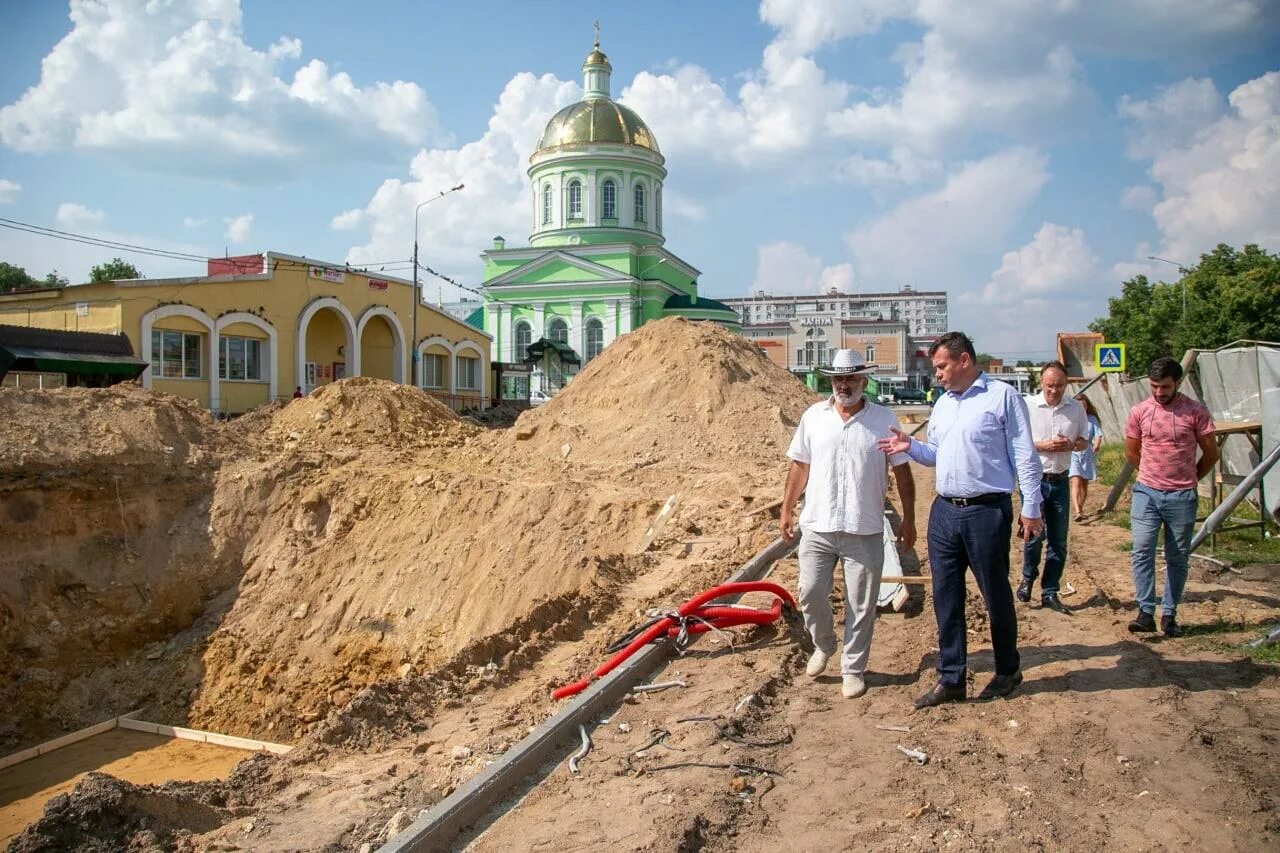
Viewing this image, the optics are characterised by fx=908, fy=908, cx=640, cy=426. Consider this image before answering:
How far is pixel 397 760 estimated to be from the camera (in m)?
5.21

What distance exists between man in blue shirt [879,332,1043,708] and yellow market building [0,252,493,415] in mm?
25865

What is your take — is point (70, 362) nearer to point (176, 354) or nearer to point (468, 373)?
point (176, 354)

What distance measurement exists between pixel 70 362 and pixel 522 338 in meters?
32.6

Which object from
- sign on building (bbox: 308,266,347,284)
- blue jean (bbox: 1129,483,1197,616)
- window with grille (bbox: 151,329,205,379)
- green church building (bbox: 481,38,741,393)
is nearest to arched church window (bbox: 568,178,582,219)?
green church building (bbox: 481,38,741,393)

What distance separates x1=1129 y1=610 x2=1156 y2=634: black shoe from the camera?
6184mm

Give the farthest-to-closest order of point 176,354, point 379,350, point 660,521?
point 379,350 → point 176,354 → point 660,521

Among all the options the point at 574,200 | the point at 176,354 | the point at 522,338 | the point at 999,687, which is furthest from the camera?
the point at 574,200

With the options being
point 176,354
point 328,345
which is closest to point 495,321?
point 328,345

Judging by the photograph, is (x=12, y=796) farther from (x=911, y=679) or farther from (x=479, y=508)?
(x=911, y=679)

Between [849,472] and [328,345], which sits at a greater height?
[328,345]

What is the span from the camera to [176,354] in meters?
27.3

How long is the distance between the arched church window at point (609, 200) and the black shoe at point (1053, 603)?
4941 centimetres

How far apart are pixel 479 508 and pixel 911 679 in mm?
7681

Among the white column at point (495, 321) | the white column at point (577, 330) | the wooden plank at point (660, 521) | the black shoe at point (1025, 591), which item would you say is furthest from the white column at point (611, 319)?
the black shoe at point (1025, 591)
